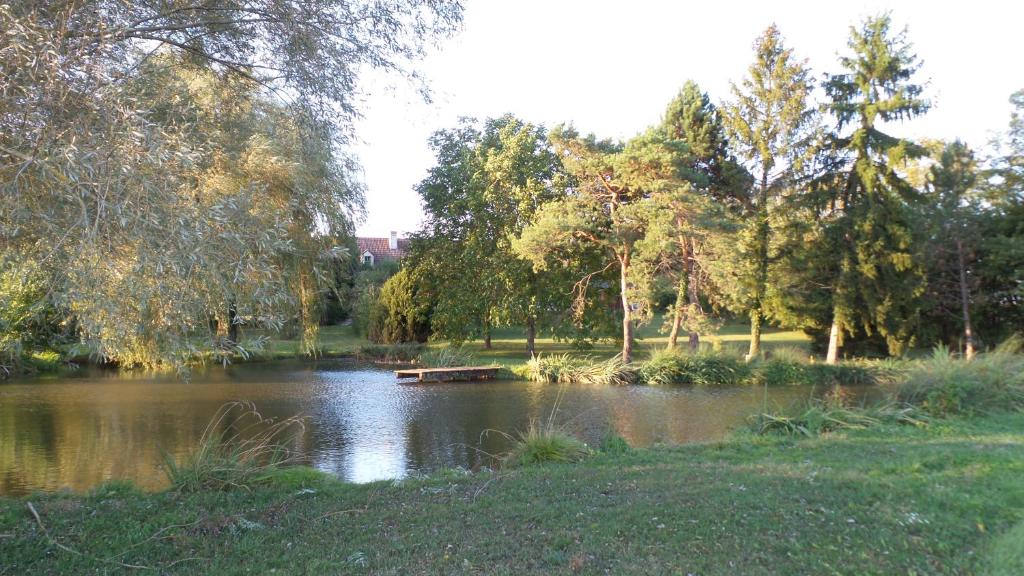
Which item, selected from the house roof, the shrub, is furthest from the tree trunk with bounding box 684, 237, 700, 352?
the house roof

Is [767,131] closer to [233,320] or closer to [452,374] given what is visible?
[452,374]

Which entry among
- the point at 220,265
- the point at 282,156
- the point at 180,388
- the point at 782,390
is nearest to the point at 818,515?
the point at 220,265

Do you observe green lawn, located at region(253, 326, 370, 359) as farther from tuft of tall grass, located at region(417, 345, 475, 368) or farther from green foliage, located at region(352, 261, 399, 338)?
tuft of tall grass, located at region(417, 345, 475, 368)

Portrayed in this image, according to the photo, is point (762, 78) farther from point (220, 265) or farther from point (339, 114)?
point (220, 265)

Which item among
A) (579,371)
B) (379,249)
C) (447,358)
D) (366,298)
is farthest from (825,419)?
(379,249)

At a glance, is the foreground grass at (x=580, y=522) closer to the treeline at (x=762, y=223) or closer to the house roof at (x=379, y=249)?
the treeline at (x=762, y=223)

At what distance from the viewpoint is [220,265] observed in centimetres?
455

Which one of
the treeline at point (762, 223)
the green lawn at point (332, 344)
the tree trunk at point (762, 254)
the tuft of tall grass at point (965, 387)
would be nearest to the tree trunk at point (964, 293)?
the treeline at point (762, 223)

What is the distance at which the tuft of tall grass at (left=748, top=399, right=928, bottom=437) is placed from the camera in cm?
1009

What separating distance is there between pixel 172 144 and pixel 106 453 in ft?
26.1

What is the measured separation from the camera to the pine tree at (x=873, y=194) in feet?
67.0

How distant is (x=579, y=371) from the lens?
67.5 ft

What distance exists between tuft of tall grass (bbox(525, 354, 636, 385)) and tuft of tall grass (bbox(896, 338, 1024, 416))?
8.30m

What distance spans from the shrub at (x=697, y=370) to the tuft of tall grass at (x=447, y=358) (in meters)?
6.50
